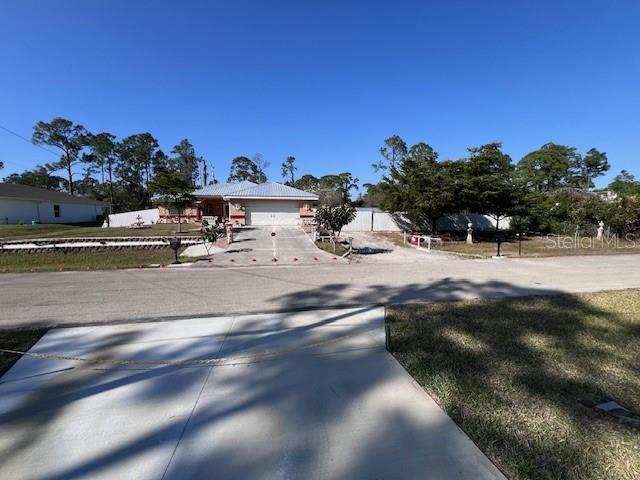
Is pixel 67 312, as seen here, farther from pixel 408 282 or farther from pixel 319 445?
pixel 408 282

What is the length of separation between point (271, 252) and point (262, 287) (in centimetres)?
710

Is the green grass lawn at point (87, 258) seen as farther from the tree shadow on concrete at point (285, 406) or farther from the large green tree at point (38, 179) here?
the large green tree at point (38, 179)

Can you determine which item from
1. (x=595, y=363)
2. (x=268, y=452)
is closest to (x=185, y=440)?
(x=268, y=452)

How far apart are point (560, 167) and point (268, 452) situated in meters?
62.6

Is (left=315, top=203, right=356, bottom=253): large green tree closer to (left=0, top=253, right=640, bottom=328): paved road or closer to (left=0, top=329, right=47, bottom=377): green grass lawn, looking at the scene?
(left=0, top=253, right=640, bottom=328): paved road

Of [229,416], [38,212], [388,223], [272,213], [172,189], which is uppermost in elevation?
[172,189]

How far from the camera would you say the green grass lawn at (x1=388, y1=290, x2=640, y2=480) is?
7.81 ft

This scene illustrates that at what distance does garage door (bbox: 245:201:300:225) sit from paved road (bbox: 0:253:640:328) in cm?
1778

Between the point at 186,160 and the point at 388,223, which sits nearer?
the point at 388,223

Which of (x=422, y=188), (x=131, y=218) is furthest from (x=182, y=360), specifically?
(x=131, y=218)

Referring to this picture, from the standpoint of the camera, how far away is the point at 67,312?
6008mm

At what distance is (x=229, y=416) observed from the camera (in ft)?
9.50

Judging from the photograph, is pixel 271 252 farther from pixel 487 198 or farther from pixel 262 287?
pixel 487 198

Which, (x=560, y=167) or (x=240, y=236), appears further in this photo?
(x=560, y=167)
